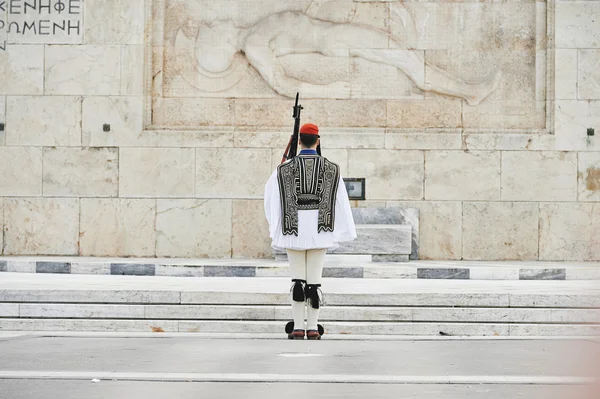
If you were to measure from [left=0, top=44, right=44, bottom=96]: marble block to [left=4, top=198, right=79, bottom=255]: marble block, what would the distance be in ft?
5.34

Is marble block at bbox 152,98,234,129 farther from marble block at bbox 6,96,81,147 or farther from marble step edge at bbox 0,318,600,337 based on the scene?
marble step edge at bbox 0,318,600,337

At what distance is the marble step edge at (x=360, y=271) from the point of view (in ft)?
45.0

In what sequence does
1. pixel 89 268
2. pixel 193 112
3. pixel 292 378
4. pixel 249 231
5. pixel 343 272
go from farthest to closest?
pixel 193 112, pixel 249 231, pixel 89 268, pixel 343 272, pixel 292 378

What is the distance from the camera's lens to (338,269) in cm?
1365

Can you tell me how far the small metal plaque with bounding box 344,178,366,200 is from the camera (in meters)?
16.5

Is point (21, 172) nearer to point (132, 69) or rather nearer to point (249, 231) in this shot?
point (132, 69)

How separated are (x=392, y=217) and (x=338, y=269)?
2788 millimetres

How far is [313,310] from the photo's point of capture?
29.8ft

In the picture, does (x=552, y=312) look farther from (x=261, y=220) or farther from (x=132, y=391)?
(x=261, y=220)

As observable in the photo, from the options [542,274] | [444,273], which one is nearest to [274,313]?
[444,273]

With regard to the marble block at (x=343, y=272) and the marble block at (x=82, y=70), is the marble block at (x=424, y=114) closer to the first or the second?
the marble block at (x=343, y=272)

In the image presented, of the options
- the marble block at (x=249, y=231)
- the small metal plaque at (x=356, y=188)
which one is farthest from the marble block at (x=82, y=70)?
the small metal plaque at (x=356, y=188)

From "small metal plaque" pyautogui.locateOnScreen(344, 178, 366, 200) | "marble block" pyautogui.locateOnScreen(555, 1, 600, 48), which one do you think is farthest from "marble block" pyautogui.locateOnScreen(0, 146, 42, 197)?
"marble block" pyautogui.locateOnScreen(555, 1, 600, 48)

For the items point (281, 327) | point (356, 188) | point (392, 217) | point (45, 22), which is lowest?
point (281, 327)
